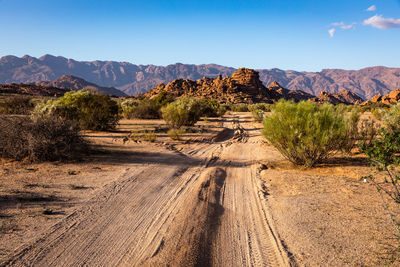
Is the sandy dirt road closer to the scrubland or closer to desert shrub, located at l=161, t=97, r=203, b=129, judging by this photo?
the scrubland

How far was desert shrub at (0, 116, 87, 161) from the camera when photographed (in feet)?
28.2

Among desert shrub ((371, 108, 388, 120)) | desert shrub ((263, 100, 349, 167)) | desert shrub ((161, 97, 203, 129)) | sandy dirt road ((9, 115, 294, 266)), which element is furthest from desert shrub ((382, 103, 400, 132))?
desert shrub ((161, 97, 203, 129))

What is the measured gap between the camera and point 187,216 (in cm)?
529

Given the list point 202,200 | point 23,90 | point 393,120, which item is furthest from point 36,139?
point 23,90

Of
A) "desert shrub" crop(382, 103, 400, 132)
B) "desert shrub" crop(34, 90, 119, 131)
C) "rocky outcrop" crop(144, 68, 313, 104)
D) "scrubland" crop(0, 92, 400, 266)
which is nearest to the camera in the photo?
"scrubland" crop(0, 92, 400, 266)

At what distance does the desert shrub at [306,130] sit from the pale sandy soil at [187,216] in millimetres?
703

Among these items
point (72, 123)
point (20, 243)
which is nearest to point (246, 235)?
point (20, 243)

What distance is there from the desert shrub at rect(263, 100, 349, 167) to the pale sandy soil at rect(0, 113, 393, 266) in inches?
27.7

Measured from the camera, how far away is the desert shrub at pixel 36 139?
28.2 feet

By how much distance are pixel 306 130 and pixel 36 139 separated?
379 inches

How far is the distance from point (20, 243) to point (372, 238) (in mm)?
6119

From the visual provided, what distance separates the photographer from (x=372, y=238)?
14.6 feet

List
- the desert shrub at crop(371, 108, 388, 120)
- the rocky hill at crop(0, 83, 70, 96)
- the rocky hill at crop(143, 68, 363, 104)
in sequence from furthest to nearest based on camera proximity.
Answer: the rocky hill at crop(143, 68, 363, 104) < the rocky hill at crop(0, 83, 70, 96) < the desert shrub at crop(371, 108, 388, 120)

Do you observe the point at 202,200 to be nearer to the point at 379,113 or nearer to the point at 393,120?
the point at 393,120
